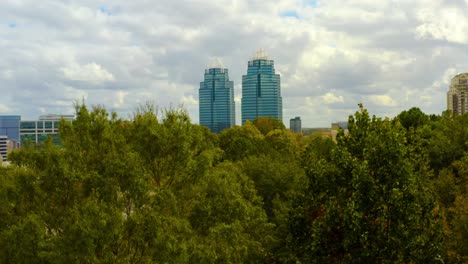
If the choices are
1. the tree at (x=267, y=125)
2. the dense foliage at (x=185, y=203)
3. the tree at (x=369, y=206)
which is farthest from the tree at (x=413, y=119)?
the tree at (x=369, y=206)

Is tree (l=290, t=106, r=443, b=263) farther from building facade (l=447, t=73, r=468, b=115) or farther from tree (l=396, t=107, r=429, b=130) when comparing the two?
building facade (l=447, t=73, r=468, b=115)

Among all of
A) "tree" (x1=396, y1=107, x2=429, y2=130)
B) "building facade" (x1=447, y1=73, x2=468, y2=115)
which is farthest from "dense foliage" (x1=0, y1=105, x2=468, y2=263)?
"building facade" (x1=447, y1=73, x2=468, y2=115)

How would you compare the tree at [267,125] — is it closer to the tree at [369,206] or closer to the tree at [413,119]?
the tree at [413,119]

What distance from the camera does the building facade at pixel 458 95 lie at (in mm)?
162075

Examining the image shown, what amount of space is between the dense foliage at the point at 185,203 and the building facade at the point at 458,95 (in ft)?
496

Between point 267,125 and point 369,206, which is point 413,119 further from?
point 369,206

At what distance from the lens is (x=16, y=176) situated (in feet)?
63.8

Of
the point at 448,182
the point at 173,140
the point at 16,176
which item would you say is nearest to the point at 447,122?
the point at 448,182

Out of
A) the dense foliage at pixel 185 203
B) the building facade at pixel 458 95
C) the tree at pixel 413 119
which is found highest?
the building facade at pixel 458 95

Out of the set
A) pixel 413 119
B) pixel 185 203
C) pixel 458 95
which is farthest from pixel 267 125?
pixel 458 95

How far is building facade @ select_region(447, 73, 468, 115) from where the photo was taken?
162 meters

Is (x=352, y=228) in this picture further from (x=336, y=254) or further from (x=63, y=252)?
(x=63, y=252)

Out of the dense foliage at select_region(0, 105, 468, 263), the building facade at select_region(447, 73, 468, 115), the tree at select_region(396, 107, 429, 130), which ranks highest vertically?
the building facade at select_region(447, 73, 468, 115)

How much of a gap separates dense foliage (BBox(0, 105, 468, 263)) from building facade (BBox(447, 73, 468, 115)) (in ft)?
496
